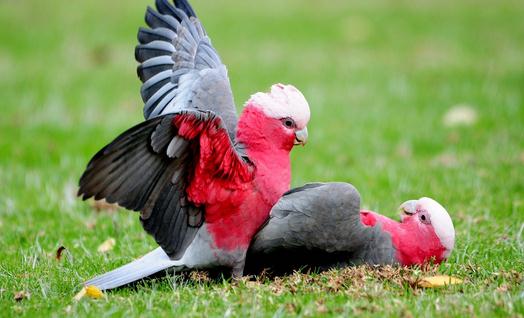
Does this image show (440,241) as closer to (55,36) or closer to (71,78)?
(71,78)

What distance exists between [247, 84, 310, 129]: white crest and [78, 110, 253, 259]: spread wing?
304 millimetres

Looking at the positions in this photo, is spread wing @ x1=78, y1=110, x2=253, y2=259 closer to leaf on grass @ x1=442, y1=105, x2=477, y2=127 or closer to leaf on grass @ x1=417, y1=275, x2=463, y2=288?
leaf on grass @ x1=417, y1=275, x2=463, y2=288

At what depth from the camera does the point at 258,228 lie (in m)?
3.97

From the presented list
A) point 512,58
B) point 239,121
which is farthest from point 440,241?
point 512,58

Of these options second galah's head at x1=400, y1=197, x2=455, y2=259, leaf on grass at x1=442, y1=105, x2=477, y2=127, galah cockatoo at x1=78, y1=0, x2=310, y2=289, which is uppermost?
galah cockatoo at x1=78, y1=0, x2=310, y2=289

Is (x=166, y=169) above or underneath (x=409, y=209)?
above

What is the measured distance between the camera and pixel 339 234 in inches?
152

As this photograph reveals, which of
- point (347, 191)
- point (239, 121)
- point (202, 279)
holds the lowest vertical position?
point (202, 279)

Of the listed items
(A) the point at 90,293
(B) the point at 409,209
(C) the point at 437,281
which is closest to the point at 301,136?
(B) the point at 409,209

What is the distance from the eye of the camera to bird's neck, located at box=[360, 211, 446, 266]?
398 cm

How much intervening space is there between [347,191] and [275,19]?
8.48m

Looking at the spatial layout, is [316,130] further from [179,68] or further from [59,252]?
[59,252]

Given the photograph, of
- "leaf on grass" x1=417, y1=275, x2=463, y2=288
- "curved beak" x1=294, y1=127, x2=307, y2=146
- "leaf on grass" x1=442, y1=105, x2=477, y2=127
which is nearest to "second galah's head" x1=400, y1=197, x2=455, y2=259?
"leaf on grass" x1=417, y1=275, x2=463, y2=288

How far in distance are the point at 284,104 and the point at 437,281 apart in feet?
3.60
